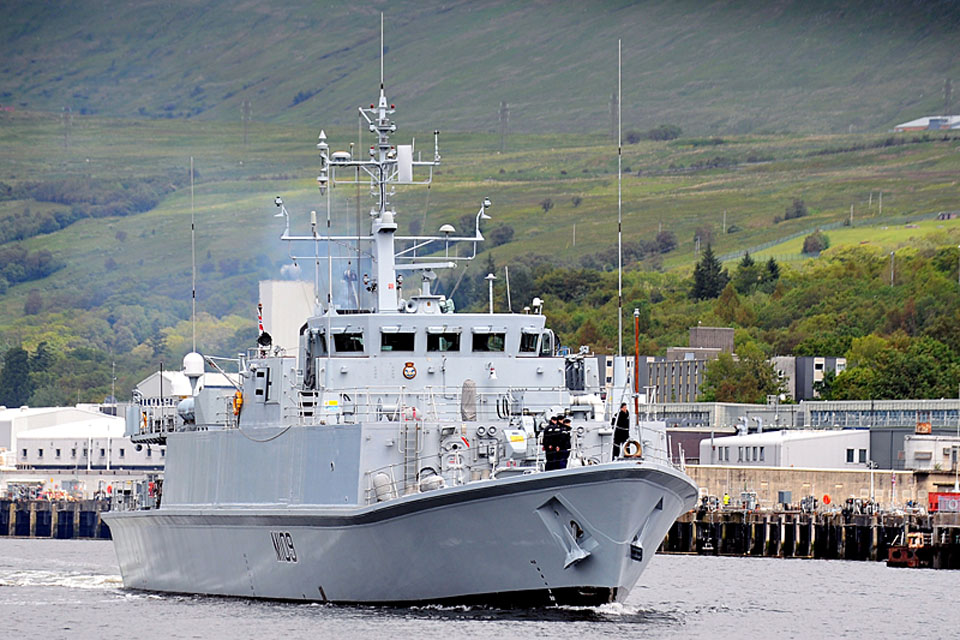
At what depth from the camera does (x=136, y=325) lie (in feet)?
569

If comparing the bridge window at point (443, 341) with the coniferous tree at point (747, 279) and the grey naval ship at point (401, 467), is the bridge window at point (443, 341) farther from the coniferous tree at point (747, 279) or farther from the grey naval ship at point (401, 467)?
the coniferous tree at point (747, 279)

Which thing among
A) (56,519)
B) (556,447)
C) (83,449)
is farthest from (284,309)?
(556,447)

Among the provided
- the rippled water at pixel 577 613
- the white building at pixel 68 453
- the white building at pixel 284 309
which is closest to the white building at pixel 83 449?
the white building at pixel 68 453

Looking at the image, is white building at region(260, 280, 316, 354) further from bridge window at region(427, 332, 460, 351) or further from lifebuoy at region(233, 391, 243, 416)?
bridge window at region(427, 332, 460, 351)

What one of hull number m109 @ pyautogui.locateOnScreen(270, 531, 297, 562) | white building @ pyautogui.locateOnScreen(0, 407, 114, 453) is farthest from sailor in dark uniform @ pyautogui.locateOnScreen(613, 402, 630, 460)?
white building @ pyautogui.locateOnScreen(0, 407, 114, 453)

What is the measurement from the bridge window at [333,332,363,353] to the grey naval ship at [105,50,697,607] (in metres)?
0.04

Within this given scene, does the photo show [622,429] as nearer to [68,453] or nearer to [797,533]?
[797,533]

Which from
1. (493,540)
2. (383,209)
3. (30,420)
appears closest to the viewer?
(493,540)

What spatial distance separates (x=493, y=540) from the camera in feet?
96.7

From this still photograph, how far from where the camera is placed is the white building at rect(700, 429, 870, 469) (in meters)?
75.4

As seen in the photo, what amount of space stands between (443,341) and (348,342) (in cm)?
169

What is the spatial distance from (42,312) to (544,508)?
173 metres

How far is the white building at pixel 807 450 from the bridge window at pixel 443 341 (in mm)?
43529

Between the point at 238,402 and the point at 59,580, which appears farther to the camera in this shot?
the point at 59,580
